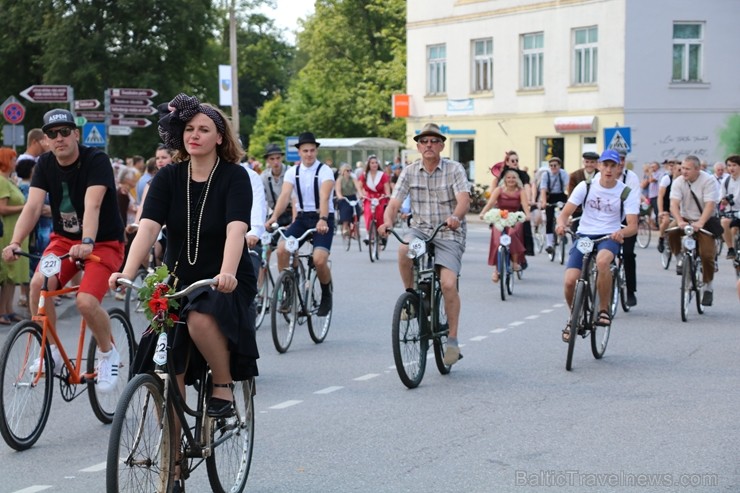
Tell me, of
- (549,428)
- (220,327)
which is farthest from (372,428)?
(220,327)

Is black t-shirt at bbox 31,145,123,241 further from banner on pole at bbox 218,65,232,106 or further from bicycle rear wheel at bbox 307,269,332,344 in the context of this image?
banner on pole at bbox 218,65,232,106

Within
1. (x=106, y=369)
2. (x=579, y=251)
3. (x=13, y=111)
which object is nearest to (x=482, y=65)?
(x=13, y=111)

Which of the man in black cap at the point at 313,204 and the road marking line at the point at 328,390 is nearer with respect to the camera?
the road marking line at the point at 328,390

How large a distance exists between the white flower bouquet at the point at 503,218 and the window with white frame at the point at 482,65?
2931 centimetres

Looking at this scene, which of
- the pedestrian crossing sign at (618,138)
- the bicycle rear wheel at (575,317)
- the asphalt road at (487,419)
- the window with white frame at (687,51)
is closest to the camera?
the asphalt road at (487,419)

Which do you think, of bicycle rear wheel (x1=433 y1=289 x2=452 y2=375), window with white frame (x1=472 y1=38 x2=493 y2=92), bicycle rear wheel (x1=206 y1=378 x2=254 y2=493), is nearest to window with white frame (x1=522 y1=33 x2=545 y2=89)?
window with white frame (x1=472 y1=38 x2=493 y2=92)

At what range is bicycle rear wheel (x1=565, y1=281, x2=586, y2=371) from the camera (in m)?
10.4

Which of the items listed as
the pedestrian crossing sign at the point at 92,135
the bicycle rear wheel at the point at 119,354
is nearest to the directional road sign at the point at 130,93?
the pedestrian crossing sign at the point at 92,135

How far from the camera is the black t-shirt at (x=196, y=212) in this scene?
582cm

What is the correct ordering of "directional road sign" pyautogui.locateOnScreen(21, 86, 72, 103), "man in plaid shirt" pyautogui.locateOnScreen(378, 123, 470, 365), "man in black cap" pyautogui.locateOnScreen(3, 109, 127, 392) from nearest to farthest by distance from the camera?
1. "man in black cap" pyautogui.locateOnScreen(3, 109, 127, 392)
2. "man in plaid shirt" pyautogui.locateOnScreen(378, 123, 470, 365)
3. "directional road sign" pyautogui.locateOnScreen(21, 86, 72, 103)

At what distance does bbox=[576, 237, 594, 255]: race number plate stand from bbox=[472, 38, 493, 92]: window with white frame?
36.2 m

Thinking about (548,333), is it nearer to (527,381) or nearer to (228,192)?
(527,381)

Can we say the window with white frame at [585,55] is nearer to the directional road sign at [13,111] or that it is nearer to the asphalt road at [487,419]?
the directional road sign at [13,111]

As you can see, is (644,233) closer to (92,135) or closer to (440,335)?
(92,135)
